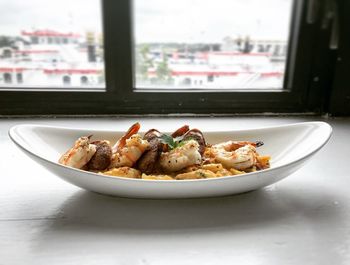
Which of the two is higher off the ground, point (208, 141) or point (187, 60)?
point (187, 60)

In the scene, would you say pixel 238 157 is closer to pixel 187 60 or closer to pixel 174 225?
pixel 174 225

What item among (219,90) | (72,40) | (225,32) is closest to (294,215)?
(219,90)

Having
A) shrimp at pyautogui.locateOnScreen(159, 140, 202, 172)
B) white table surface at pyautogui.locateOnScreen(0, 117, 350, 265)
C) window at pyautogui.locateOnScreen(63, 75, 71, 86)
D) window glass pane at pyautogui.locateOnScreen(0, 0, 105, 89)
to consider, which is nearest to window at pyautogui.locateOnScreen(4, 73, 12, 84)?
window glass pane at pyautogui.locateOnScreen(0, 0, 105, 89)

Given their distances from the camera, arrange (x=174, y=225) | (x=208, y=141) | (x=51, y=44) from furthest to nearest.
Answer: (x=51, y=44) → (x=208, y=141) → (x=174, y=225)

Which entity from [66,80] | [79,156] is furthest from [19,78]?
[79,156]

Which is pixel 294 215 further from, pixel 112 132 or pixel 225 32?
pixel 225 32

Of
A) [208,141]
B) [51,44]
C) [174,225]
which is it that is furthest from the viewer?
[51,44]

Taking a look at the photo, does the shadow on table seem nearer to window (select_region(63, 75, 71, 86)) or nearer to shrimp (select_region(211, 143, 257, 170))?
shrimp (select_region(211, 143, 257, 170))

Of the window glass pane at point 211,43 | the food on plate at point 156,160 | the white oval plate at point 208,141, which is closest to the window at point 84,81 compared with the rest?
the window glass pane at point 211,43
